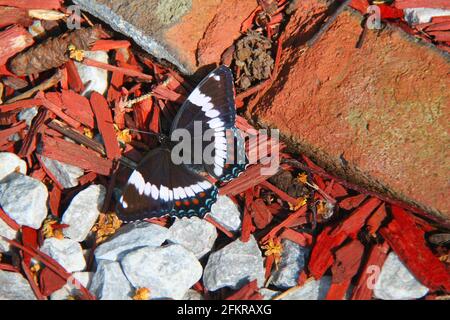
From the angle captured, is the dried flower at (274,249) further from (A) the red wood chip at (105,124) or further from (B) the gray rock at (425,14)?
(B) the gray rock at (425,14)

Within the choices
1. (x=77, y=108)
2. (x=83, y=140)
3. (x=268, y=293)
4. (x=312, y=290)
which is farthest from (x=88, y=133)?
(x=312, y=290)

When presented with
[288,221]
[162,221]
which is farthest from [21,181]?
[288,221]

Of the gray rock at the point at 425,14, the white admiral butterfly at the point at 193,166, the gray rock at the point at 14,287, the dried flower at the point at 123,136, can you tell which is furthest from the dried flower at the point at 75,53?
the gray rock at the point at 425,14

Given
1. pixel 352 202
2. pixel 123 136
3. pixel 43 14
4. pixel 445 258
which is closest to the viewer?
pixel 445 258

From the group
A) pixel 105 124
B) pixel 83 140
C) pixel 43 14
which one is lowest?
pixel 83 140

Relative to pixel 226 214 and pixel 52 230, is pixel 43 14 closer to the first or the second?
pixel 52 230

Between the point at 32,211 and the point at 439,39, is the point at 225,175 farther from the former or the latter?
the point at 439,39
